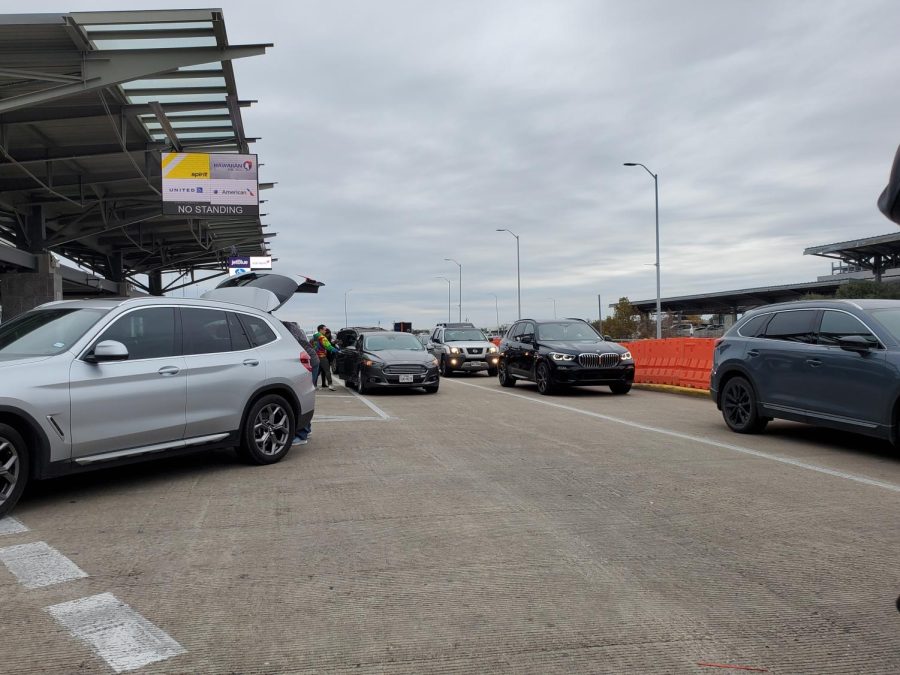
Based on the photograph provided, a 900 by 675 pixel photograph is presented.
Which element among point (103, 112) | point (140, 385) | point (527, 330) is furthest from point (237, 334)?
point (103, 112)

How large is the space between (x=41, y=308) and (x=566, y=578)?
5.40 meters

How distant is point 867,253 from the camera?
64750 millimetres

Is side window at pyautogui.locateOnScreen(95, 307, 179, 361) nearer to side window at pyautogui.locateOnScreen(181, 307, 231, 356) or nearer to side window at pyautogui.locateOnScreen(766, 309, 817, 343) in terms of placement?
side window at pyautogui.locateOnScreen(181, 307, 231, 356)

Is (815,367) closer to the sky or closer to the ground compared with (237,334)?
closer to the ground

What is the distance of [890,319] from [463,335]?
58.1ft

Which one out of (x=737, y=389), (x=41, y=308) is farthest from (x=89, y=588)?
(x=737, y=389)

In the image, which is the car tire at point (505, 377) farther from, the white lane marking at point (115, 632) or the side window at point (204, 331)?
the white lane marking at point (115, 632)

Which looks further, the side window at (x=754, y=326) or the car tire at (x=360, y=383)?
the car tire at (x=360, y=383)

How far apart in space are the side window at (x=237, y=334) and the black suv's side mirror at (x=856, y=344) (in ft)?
20.8

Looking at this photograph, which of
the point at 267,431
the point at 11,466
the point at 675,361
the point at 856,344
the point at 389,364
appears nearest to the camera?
the point at 11,466

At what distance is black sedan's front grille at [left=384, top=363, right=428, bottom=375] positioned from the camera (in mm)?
16156

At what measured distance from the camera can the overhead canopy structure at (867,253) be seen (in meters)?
61.3

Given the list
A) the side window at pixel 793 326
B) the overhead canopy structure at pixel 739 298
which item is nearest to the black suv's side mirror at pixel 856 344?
the side window at pixel 793 326

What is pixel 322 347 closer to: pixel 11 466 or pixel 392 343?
pixel 392 343
